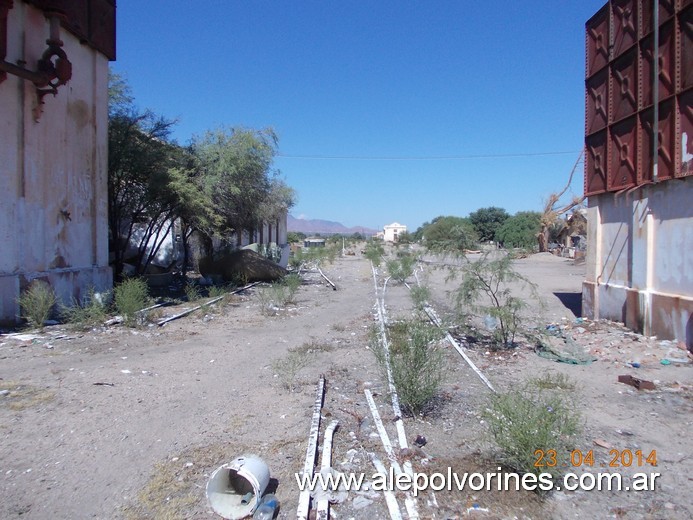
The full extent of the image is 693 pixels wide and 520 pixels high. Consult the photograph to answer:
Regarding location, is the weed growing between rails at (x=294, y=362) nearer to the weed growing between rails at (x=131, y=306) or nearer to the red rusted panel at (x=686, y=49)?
the weed growing between rails at (x=131, y=306)

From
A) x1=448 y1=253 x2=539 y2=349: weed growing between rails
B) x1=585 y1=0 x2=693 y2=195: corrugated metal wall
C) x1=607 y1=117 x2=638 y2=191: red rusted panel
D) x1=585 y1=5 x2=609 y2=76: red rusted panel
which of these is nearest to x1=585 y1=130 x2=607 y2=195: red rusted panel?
x1=585 y1=0 x2=693 y2=195: corrugated metal wall

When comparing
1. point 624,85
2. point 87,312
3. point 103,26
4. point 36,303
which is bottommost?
point 87,312

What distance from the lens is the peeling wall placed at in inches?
352

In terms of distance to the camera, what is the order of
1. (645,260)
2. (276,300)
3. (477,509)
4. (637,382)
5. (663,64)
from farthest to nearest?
(276,300)
(645,260)
(663,64)
(637,382)
(477,509)

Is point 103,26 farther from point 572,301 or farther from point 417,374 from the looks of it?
point 572,301

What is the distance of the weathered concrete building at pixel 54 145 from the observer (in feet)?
34.0

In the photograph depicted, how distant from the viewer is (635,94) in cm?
1060

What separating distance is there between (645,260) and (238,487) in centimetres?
924

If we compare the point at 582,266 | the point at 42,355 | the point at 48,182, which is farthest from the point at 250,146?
the point at 582,266

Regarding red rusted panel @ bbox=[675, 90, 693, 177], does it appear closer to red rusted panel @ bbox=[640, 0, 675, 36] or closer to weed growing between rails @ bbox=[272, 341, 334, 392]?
red rusted panel @ bbox=[640, 0, 675, 36]

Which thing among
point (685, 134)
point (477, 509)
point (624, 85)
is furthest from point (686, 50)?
A: point (477, 509)

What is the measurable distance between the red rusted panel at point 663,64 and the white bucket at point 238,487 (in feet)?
32.0

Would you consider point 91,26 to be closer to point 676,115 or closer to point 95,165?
point 95,165

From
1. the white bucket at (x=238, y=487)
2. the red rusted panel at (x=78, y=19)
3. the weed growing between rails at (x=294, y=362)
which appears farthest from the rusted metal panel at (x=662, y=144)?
the red rusted panel at (x=78, y=19)
